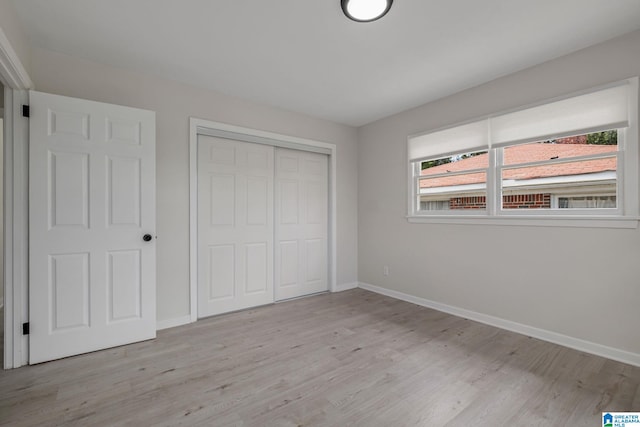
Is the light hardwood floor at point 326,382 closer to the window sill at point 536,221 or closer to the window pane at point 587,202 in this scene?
the window sill at point 536,221

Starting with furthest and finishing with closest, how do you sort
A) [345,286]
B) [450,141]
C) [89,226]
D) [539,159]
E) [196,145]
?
1. [345,286]
2. [450,141]
3. [196,145]
4. [539,159]
5. [89,226]

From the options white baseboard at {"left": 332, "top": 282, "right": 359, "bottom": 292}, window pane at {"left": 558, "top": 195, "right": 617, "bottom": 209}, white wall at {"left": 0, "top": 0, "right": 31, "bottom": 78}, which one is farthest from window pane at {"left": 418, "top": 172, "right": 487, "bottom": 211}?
white wall at {"left": 0, "top": 0, "right": 31, "bottom": 78}

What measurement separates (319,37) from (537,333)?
3282 mm

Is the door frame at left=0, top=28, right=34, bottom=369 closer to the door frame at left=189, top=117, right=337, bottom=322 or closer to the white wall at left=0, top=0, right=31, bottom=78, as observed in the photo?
the white wall at left=0, top=0, right=31, bottom=78

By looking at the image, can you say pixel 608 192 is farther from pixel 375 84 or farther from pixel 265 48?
pixel 265 48

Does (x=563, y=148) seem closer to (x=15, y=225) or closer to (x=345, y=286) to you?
(x=345, y=286)

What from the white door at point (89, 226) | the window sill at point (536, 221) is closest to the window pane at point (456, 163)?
the window sill at point (536, 221)

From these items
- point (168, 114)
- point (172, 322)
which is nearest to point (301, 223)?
point (172, 322)

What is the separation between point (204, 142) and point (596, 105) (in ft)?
12.2

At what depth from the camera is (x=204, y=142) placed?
3.30m

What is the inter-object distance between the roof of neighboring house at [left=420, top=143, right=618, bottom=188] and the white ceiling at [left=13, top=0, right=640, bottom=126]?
0.80 meters

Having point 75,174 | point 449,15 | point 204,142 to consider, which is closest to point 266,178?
point 204,142

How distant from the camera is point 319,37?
2.31 m

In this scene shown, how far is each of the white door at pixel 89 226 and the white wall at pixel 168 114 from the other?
11.7 inches
